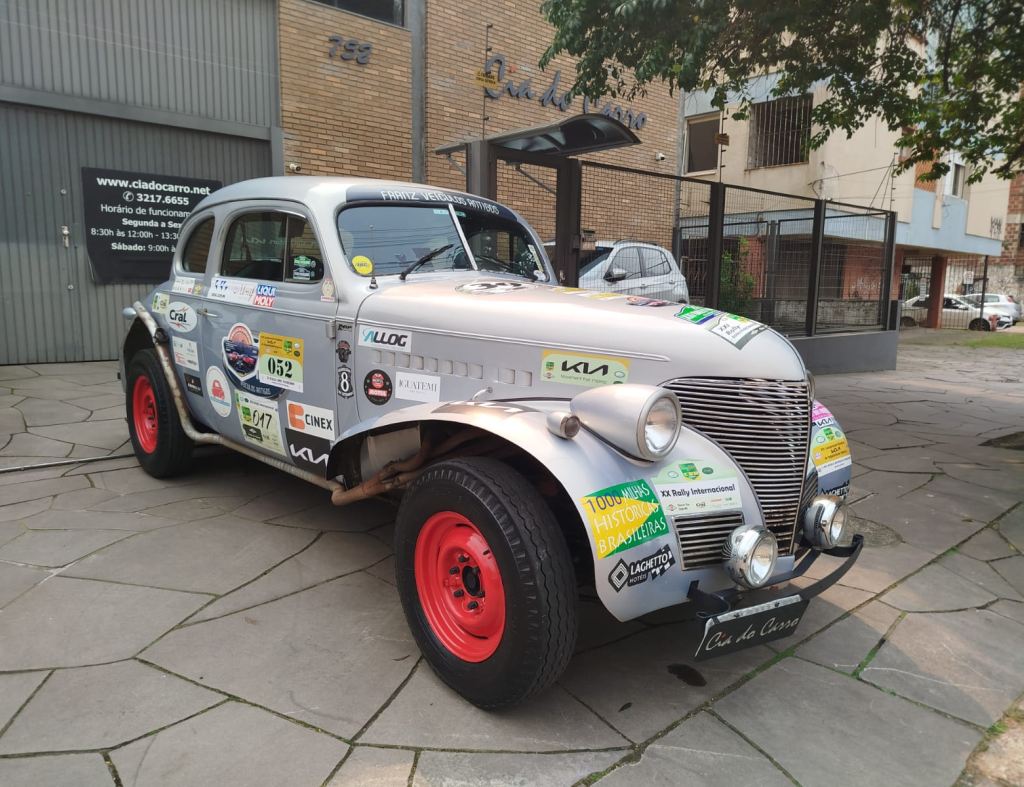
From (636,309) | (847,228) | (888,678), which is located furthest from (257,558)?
(847,228)

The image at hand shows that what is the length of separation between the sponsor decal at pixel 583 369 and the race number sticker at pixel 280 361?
1.43 m

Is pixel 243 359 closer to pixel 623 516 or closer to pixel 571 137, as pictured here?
pixel 623 516

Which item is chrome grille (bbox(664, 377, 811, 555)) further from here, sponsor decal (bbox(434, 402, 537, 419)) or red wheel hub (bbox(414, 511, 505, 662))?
red wheel hub (bbox(414, 511, 505, 662))

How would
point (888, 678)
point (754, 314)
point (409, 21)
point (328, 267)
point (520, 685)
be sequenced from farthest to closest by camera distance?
1. point (409, 21)
2. point (754, 314)
3. point (328, 267)
4. point (888, 678)
5. point (520, 685)

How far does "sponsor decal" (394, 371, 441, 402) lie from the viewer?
2.94 m

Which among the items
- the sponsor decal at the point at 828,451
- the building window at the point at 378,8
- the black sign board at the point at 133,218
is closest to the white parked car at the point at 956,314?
the building window at the point at 378,8

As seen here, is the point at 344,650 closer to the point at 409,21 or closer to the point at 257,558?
the point at 257,558

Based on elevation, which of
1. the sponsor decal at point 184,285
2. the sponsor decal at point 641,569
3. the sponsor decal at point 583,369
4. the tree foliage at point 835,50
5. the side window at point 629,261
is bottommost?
the sponsor decal at point 641,569

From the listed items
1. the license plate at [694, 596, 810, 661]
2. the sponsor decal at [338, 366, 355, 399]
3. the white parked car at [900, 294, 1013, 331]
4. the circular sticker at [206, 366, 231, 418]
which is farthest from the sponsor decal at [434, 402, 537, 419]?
the white parked car at [900, 294, 1013, 331]

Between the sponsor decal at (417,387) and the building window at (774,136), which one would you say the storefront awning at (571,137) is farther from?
the building window at (774,136)

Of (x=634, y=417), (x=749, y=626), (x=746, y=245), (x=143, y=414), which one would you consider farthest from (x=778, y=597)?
(x=746, y=245)

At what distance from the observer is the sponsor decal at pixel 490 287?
10.2 feet

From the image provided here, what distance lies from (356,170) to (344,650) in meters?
8.72

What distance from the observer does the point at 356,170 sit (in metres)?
10.2
